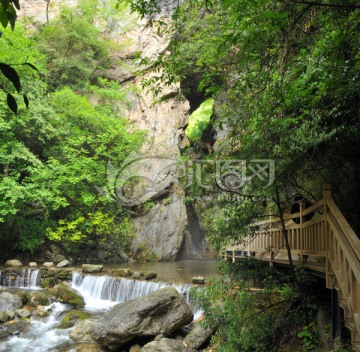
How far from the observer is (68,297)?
1064cm

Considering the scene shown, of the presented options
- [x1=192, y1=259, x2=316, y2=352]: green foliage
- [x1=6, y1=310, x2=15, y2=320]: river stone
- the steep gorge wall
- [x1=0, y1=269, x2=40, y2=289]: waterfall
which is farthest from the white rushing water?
the steep gorge wall

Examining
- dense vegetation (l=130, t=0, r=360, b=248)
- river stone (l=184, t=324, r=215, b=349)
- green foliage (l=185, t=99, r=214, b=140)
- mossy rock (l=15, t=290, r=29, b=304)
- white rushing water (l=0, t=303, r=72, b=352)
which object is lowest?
white rushing water (l=0, t=303, r=72, b=352)

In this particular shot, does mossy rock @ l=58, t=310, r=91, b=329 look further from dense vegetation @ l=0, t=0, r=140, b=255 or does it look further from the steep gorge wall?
the steep gorge wall

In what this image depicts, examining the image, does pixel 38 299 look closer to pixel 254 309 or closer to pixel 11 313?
pixel 11 313

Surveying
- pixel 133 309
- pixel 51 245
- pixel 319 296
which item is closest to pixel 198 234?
pixel 51 245

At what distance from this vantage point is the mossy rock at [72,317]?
355 inches

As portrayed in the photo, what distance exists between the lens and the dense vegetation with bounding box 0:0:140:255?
1327 centimetres

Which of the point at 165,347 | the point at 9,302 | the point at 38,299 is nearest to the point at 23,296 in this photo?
the point at 38,299

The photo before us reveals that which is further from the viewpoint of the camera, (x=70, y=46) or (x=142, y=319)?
(x=70, y=46)

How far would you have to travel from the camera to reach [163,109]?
2086 cm

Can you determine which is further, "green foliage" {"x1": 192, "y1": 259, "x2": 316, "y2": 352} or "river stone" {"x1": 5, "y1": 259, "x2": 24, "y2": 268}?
"river stone" {"x1": 5, "y1": 259, "x2": 24, "y2": 268}

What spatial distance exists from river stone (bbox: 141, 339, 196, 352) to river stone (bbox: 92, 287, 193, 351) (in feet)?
1.58

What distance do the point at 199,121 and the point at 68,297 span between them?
13657 millimetres

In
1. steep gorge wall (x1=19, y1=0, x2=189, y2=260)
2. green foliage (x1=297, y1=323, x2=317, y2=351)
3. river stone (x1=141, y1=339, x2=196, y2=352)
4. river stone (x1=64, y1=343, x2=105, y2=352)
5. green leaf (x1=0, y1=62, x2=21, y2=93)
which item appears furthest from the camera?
steep gorge wall (x1=19, y1=0, x2=189, y2=260)
